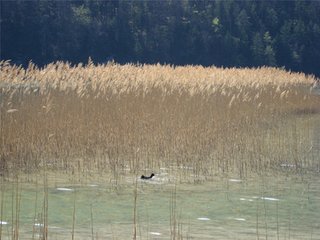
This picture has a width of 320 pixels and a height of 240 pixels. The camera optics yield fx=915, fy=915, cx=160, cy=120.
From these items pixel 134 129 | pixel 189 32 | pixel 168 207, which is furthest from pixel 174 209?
pixel 189 32

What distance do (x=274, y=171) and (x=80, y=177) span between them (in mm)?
1914

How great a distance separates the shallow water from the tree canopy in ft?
117

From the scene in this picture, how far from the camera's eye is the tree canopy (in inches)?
1779

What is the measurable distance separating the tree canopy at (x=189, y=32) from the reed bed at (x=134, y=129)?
101ft

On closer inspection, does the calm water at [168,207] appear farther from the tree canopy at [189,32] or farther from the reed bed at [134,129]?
the tree canopy at [189,32]

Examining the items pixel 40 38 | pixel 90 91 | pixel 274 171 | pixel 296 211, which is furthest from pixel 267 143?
pixel 40 38

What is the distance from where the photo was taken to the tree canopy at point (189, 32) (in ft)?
148

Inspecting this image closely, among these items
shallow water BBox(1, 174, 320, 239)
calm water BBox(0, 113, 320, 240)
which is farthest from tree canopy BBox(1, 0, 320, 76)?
shallow water BBox(1, 174, 320, 239)

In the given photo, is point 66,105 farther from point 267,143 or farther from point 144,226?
point 144,226

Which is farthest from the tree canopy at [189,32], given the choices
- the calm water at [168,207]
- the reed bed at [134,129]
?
the calm water at [168,207]

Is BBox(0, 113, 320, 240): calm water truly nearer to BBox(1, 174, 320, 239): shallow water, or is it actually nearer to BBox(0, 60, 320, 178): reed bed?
BBox(1, 174, 320, 239): shallow water

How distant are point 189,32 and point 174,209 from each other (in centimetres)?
4298

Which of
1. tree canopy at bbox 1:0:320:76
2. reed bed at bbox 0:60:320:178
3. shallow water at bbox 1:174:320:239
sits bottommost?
shallow water at bbox 1:174:320:239

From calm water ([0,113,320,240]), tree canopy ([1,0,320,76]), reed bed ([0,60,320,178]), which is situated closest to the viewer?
calm water ([0,113,320,240])
